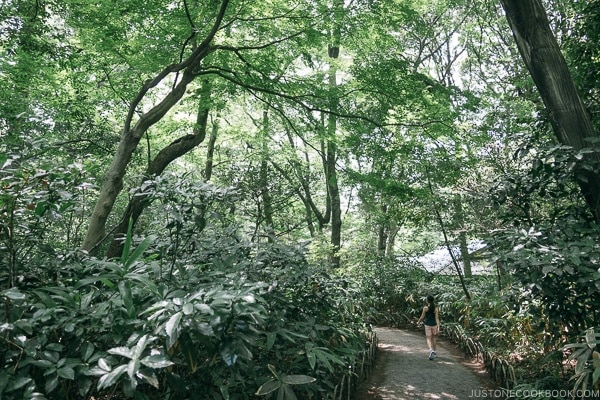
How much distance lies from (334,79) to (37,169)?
12.3 m

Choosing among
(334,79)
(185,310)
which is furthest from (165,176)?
(334,79)

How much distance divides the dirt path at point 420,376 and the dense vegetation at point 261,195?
610mm

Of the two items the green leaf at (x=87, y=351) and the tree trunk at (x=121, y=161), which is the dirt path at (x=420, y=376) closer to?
the tree trunk at (x=121, y=161)

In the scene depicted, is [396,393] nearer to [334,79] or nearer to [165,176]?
[165,176]

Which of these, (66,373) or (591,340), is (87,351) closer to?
(66,373)

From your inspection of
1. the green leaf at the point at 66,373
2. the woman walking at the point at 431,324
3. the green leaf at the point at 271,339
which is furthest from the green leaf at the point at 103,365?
the woman walking at the point at 431,324

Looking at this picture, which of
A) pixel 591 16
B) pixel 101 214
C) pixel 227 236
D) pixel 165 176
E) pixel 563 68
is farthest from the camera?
pixel 101 214

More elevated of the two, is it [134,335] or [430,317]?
[134,335]

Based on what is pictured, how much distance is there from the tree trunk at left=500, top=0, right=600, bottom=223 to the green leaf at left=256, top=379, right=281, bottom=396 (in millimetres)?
3040

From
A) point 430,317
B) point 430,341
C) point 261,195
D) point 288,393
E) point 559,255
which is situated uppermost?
point 261,195

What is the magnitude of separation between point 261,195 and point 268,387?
279 inches

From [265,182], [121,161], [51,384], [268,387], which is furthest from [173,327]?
[265,182]

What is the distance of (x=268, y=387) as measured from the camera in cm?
239

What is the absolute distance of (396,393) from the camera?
5641mm
